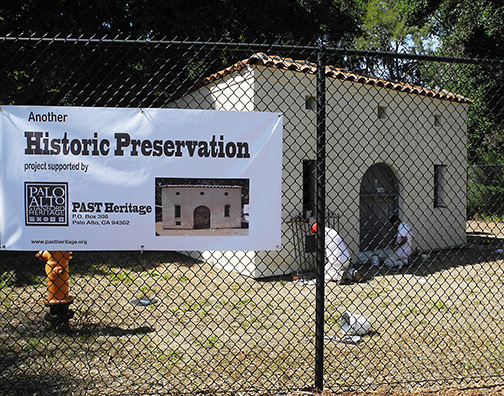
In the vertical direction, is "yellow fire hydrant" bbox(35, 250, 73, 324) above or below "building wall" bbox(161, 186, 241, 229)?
below

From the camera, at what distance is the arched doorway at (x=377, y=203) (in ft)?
40.8

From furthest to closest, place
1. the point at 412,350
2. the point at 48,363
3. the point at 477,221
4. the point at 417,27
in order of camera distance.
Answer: the point at 417,27 < the point at 477,221 < the point at 412,350 < the point at 48,363

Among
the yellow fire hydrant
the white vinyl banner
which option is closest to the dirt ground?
the yellow fire hydrant

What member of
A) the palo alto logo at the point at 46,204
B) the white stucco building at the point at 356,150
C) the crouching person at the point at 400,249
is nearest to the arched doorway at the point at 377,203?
the white stucco building at the point at 356,150

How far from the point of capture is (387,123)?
12188mm

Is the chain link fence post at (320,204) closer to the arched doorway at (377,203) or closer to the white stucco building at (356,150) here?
the white stucco building at (356,150)

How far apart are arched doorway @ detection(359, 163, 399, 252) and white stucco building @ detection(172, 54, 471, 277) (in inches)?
1.2

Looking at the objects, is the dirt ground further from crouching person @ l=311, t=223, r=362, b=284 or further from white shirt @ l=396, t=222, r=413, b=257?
white shirt @ l=396, t=222, r=413, b=257

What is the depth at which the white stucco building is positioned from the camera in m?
9.72

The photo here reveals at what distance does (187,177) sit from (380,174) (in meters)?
10.8

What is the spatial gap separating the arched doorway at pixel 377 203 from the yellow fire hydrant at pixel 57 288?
874 cm

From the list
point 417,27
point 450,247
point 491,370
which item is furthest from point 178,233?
point 417,27

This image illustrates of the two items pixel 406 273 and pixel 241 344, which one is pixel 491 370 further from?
pixel 406 273

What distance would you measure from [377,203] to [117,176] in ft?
35.9
